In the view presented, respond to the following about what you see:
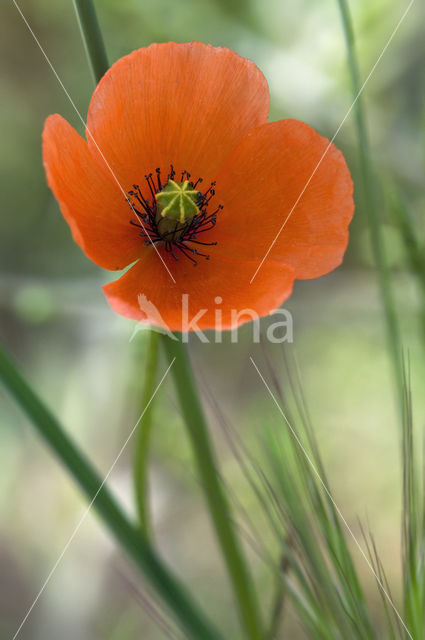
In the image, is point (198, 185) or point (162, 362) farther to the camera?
point (162, 362)

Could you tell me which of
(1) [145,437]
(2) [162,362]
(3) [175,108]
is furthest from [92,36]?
(2) [162,362]

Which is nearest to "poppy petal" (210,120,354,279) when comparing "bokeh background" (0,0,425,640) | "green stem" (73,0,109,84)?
"green stem" (73,0,109,84)

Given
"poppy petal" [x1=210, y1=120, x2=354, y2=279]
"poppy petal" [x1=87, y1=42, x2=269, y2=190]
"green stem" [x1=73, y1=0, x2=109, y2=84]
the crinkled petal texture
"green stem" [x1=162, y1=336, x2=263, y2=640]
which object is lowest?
"green stem" [x1=162, y1=336, x2=263, y2=640]

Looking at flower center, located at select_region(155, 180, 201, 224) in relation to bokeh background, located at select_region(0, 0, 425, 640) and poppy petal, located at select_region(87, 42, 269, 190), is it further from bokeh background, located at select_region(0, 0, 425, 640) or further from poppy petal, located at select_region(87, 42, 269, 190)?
bokeh background, located at select_region(0, 0, 425, 640)

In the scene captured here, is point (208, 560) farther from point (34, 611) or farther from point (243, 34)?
point (243, 34)

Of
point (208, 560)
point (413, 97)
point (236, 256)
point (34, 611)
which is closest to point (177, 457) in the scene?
point (208, 560)

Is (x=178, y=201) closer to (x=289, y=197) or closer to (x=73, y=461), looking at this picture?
(x=289, y=197)
